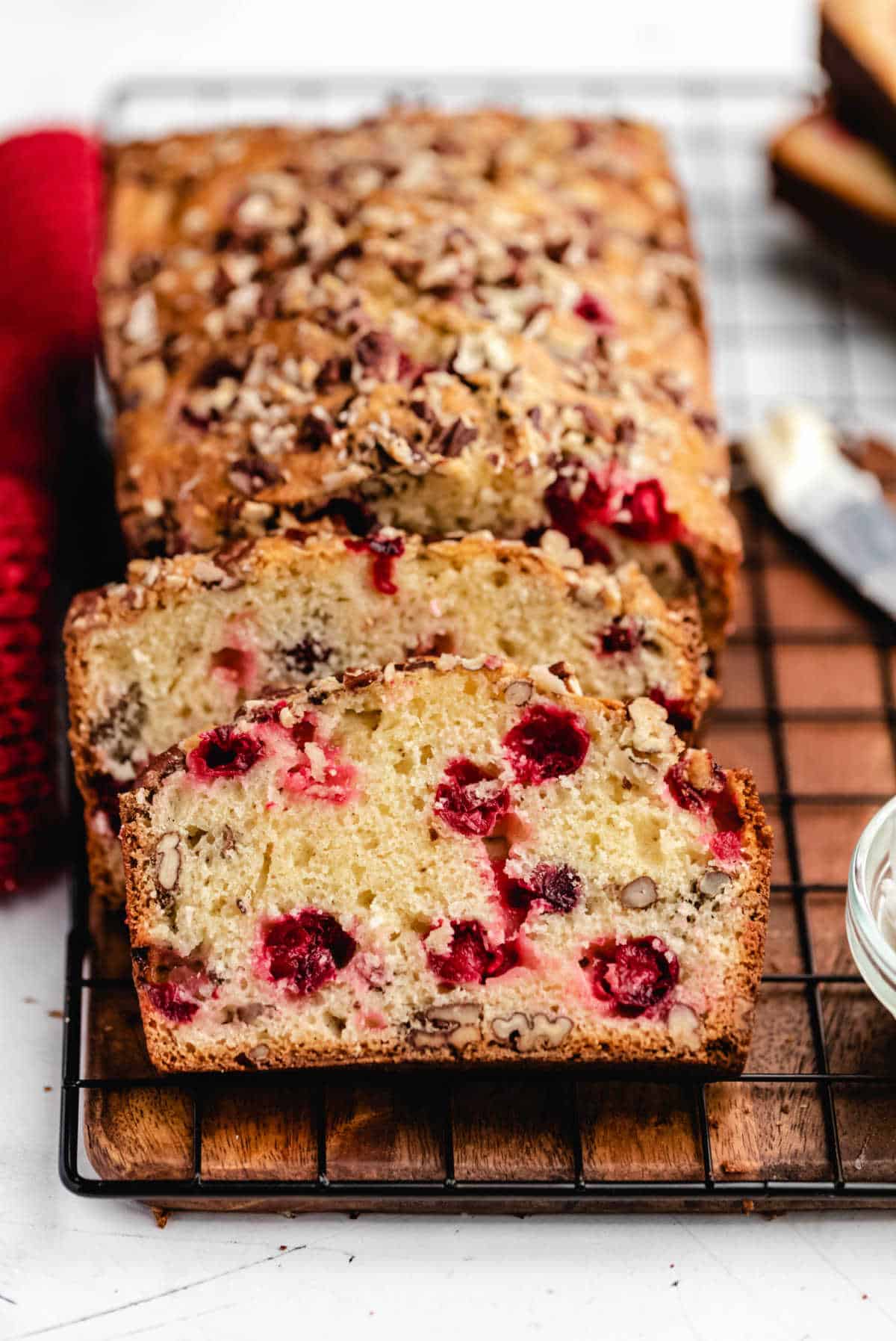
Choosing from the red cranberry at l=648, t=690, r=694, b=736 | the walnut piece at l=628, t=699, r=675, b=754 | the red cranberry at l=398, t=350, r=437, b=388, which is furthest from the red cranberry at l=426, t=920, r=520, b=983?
the red cranberry at l=398, t=350, r=437, b=388

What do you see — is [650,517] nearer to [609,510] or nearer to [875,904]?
[609,510]

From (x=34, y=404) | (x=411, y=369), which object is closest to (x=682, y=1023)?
(x=411, y=369)

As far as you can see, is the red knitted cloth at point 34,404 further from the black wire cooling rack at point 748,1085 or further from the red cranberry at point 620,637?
the red cranberry at point 620,637

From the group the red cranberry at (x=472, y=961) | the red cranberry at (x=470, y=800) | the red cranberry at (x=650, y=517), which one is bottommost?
the red cranberry at (x=472, y=961)

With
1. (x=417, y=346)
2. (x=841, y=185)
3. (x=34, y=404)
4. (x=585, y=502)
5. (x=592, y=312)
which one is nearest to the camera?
(x=585, y=502)

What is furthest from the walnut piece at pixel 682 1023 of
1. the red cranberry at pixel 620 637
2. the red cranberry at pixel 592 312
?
the red cranberry at pixel 592 312
